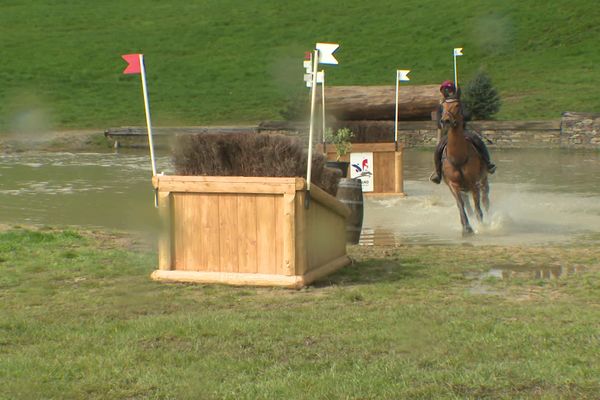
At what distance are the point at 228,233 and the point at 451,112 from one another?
5565 millimetres

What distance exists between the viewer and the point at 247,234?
28.2 ft

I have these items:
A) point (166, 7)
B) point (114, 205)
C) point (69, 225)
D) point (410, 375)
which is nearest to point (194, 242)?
point (410, 375)

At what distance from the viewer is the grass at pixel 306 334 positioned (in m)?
5.28

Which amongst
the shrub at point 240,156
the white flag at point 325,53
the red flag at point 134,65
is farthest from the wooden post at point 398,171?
the red flag at point 134,65

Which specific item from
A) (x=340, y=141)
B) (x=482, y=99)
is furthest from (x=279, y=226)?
(x=482, y=99)

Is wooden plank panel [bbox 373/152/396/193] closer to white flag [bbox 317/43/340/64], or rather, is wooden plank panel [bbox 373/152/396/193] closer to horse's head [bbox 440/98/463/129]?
horse's head [bbox 440/98/463/129]

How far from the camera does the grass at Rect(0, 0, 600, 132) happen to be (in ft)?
140

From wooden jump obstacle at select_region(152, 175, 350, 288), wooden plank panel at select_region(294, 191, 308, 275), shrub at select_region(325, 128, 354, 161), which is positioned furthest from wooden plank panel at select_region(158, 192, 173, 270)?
shrub at select_region(325, 128, 354, 161)

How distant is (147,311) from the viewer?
24.6ft

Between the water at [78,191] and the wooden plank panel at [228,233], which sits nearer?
the wooden plank panel at [228,233]

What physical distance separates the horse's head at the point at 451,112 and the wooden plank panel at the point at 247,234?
5235 mm

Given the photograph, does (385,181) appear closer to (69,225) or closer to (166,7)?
(69,225)

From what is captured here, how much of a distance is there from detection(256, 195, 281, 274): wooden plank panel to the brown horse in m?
5.34

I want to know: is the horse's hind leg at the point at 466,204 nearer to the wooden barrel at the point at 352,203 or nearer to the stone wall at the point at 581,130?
the wooden barrel at the point at 352,203
